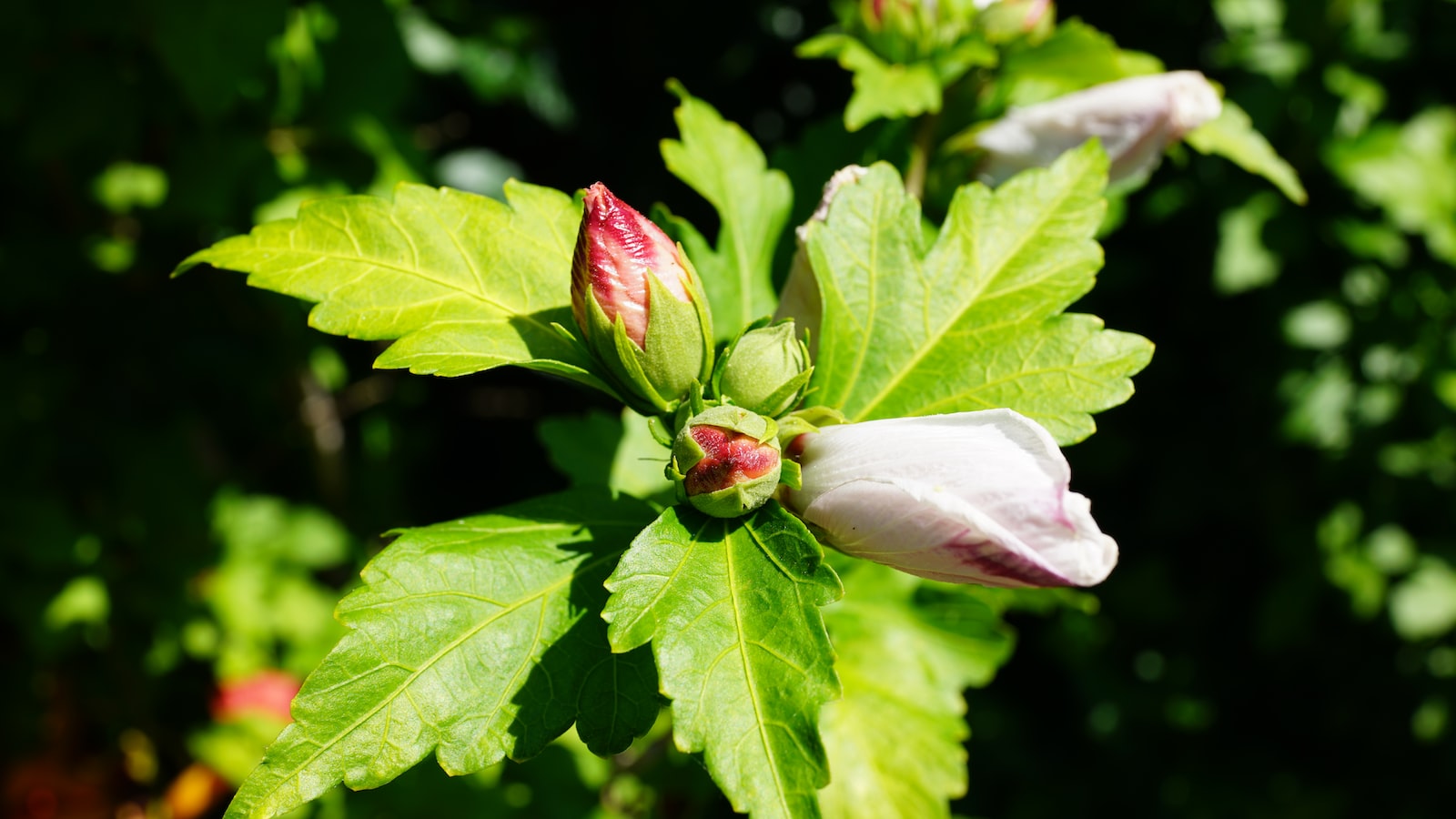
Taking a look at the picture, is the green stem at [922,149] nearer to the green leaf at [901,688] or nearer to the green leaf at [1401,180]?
the green leaf at [901,688]

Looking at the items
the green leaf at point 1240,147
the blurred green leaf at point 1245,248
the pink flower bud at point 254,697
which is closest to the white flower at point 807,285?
the green leaf at point 1240,147

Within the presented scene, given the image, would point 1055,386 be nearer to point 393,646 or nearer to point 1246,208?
point 393,646

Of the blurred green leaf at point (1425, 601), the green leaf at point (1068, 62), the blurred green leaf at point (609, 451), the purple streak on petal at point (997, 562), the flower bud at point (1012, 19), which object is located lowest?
the blurred green leaf at point (1425, 601)

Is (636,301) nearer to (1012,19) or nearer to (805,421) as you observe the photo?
(805,421)

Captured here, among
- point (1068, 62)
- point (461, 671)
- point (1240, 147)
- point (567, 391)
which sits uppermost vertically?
point (1068, 62)

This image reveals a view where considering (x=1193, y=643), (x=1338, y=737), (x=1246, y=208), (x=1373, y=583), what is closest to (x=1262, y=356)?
(x=1246, y=208)

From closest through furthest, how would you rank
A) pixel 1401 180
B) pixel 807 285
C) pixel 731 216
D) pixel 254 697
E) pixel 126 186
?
pixel 807 285 < pixel 731 216 < pixel 1401 180 < pixel 126 186 < pixel 254 697

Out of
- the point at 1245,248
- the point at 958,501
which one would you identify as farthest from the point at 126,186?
the point at 1245,248
